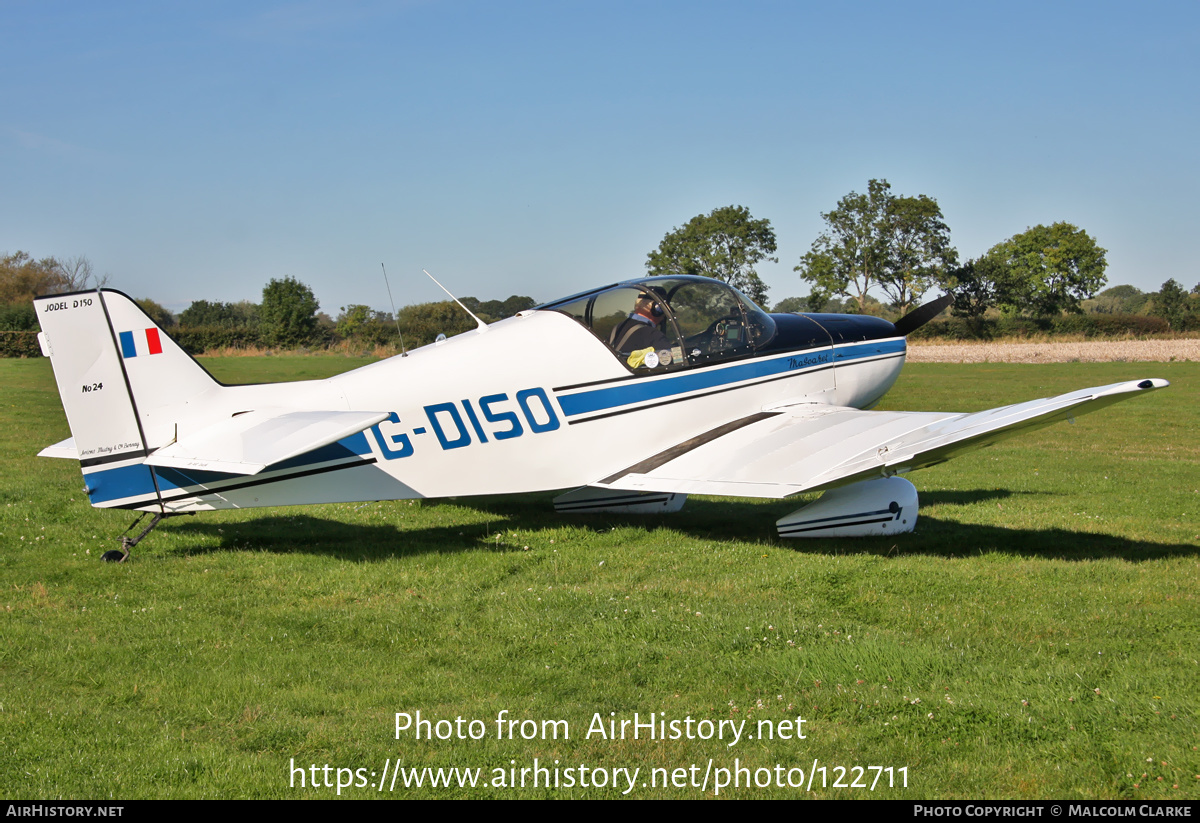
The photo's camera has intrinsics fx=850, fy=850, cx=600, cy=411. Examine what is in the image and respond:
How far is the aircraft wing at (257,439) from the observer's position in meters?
5.61

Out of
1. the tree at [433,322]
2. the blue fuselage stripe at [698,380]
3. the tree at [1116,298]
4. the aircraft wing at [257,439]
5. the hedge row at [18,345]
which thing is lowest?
the tree at [1116,298]

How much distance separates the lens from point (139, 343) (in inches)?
247

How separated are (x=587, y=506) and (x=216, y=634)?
436cm

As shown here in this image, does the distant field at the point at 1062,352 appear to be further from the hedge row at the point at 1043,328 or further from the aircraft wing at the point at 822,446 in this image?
the aircraft wing at the point at 822,446

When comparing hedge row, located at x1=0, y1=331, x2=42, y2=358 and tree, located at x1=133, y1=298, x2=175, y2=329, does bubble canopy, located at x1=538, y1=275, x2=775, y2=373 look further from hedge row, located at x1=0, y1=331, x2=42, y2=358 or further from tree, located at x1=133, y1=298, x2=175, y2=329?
hedge row, located at x1=0, y1=331, x2=42, y2=358

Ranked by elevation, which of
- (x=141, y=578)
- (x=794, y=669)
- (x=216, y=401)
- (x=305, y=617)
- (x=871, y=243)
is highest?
(x=871, y=243)

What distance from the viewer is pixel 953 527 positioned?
809 centimetres

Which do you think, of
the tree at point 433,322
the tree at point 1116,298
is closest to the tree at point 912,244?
the tree at point 433,322

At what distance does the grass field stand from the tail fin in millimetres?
999

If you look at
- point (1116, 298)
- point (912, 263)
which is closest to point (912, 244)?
point (912, 263)

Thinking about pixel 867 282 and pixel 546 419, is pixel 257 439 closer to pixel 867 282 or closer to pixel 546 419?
pixel 546 419

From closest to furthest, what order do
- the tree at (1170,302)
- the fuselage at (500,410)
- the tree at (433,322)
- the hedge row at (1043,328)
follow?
the fuselage at (500,410) → the tree at (433,322) → the hedge row at (1043,328) → the tree at (1170,302)

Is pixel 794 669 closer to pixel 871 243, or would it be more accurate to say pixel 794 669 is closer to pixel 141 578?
pixel 141 578
